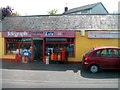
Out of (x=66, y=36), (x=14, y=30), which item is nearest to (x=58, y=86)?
(x=66, y=36)

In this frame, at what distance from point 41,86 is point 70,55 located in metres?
10.1

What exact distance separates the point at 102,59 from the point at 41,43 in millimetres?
8062

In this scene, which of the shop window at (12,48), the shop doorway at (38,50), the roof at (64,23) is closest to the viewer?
the roof at (64,23)

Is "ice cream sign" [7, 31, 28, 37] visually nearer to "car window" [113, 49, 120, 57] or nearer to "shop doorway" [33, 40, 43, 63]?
"shop doorway" [33, 40, 43, 63]

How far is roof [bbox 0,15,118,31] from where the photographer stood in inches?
853

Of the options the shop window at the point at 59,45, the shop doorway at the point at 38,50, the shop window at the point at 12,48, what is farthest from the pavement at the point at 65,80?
the shop window at the point at 12,48

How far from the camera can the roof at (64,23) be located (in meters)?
21.7

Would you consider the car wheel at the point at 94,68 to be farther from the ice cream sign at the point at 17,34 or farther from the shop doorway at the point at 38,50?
the ice cream sign at the point at 17,34

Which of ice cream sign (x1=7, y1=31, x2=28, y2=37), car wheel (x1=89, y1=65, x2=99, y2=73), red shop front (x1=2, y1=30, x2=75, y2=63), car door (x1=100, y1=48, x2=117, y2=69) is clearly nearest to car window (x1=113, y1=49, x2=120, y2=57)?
car door (x1=100, y1=48, x2=117, y2=69)

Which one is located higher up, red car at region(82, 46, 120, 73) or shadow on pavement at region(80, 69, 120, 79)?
red car at region(82, 46, 120, 73)

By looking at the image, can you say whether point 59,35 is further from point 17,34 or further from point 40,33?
point 17,34

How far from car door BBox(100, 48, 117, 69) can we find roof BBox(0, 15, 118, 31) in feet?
19.8

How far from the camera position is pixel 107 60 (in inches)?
600

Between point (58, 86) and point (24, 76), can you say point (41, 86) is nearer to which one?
point (58, 86)
